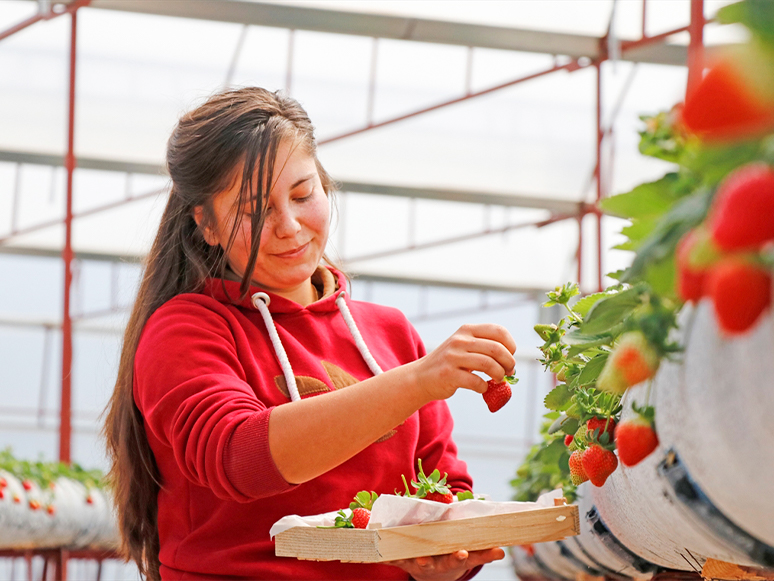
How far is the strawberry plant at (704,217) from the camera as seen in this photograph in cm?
56

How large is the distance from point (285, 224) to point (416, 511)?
1.81ft

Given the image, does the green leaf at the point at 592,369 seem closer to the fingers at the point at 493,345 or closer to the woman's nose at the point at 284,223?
the fingers at the point at 493,345

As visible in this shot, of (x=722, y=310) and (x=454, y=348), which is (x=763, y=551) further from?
(x=454, y=348)

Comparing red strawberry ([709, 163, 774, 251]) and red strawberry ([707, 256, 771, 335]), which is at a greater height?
red strawberry ([709, 163, 774, 251])

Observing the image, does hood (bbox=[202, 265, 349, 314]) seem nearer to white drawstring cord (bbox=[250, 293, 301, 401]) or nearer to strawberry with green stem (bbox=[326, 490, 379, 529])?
white drawstring cord (bbox=[250, 293, 301, 401])

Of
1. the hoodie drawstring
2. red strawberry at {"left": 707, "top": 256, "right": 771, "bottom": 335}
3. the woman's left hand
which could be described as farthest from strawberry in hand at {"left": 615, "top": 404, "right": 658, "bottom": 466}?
the hoodie drawstring

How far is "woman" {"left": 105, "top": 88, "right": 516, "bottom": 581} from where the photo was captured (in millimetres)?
1241

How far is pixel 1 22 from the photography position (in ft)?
19.5

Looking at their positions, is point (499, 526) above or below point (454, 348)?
below

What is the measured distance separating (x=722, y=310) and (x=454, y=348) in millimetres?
583

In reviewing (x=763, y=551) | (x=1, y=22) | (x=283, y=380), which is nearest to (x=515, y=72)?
(x=1, y=22)

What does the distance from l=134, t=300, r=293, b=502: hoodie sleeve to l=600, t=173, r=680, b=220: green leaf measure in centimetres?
63

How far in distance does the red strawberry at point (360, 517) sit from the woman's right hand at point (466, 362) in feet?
0.70

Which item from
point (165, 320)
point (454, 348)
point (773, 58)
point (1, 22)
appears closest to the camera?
point (773, 58)
